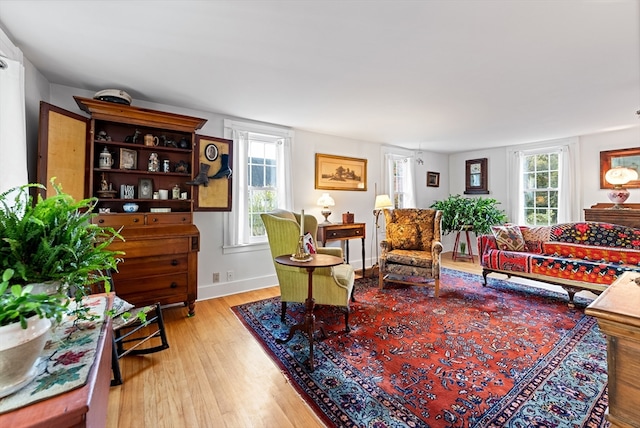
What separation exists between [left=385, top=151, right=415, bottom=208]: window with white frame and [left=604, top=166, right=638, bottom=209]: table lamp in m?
2.80

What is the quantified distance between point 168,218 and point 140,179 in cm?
52

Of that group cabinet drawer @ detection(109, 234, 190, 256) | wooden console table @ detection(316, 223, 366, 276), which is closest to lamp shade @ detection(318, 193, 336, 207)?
wooden console table @ detection(316, 223, 366, 276)

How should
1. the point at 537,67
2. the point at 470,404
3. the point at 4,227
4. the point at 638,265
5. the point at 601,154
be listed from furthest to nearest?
the point at 601,154 → the point at 638,265 → the point at 537,67 → the point at 470,404 → the point at 4,227

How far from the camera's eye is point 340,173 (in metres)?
4.55

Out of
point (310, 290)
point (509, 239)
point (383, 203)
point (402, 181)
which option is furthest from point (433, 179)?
point (310, 290)

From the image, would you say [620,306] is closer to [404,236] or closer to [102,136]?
[404,236]

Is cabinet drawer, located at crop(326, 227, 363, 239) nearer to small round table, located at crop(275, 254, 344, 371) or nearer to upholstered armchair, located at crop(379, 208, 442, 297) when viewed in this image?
upholstered armchair, located at crop(379, 208, 442, 297)

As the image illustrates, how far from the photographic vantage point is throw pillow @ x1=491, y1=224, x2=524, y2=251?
368cm

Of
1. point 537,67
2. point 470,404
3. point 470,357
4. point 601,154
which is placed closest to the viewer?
point 470,404

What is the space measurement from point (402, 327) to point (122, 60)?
10.6ft

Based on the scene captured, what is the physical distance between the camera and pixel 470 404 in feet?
5.18

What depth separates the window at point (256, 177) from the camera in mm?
3529

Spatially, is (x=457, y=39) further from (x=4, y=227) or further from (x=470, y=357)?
(x=4, y=227)

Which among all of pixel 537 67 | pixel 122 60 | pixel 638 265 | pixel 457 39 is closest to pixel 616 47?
pixel 537 67
